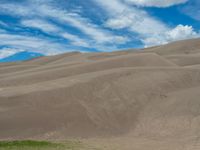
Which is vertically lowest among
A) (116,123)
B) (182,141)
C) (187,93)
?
(182,141)

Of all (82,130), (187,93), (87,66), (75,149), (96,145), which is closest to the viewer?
(75,149)

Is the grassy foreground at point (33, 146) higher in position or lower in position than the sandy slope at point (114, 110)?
lower

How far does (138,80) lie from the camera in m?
30.0

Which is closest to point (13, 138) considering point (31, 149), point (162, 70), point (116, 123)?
point (31, 149)

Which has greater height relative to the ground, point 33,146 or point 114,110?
point 114,110

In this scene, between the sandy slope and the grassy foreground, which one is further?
the sandy slope

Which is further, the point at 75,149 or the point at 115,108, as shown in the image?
the point at 115,108

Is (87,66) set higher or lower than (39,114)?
higher

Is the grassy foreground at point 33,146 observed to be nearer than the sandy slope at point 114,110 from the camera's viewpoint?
Yes

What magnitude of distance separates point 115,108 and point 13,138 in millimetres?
8481

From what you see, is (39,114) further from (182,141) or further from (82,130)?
(182,141)

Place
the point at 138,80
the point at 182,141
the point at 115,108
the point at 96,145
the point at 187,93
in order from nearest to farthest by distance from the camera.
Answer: the point at 96,145
the point at 182,141
the point at 115,108
the point at 187,93
the point at 138,80

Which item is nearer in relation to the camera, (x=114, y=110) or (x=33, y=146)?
(x=33, y=146)

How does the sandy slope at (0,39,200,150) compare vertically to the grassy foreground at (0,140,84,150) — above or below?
above
